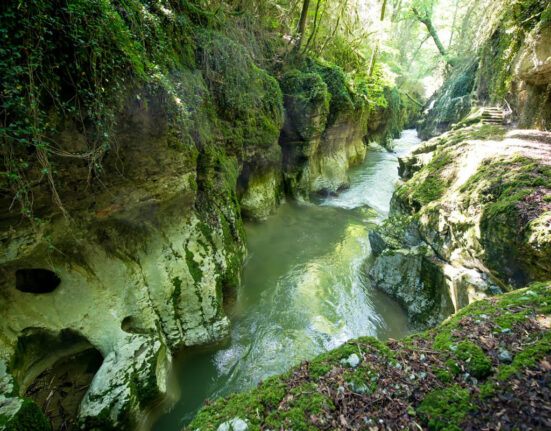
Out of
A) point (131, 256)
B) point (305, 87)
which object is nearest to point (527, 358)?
point (131, 256)

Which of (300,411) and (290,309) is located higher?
(300,411)

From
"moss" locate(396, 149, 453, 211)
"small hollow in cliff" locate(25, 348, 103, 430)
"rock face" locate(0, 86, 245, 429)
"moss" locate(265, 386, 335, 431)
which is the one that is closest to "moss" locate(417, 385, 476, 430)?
"moss" locate(265, 386, 335, 431)

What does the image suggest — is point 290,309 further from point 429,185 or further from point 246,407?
point 429,185

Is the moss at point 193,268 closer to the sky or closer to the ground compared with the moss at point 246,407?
closer to the sky

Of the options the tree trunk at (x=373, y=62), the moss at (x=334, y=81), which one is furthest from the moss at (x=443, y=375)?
the tree trunk at (x=373, y=62)

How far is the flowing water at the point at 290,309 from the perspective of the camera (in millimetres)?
4004

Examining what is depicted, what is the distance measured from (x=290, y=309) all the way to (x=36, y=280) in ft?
14.4

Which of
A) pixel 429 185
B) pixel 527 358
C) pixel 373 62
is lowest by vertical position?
pixel 527 358

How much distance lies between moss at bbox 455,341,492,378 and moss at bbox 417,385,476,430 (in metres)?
0.23

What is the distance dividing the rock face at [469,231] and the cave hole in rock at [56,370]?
5.70 m

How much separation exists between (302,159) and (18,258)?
954 centimetres

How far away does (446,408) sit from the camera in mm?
1724

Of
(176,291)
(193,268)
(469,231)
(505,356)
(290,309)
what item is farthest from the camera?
(290,309)

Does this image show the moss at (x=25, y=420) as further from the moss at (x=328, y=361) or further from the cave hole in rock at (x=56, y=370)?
the moss at (x=328, y=361)
